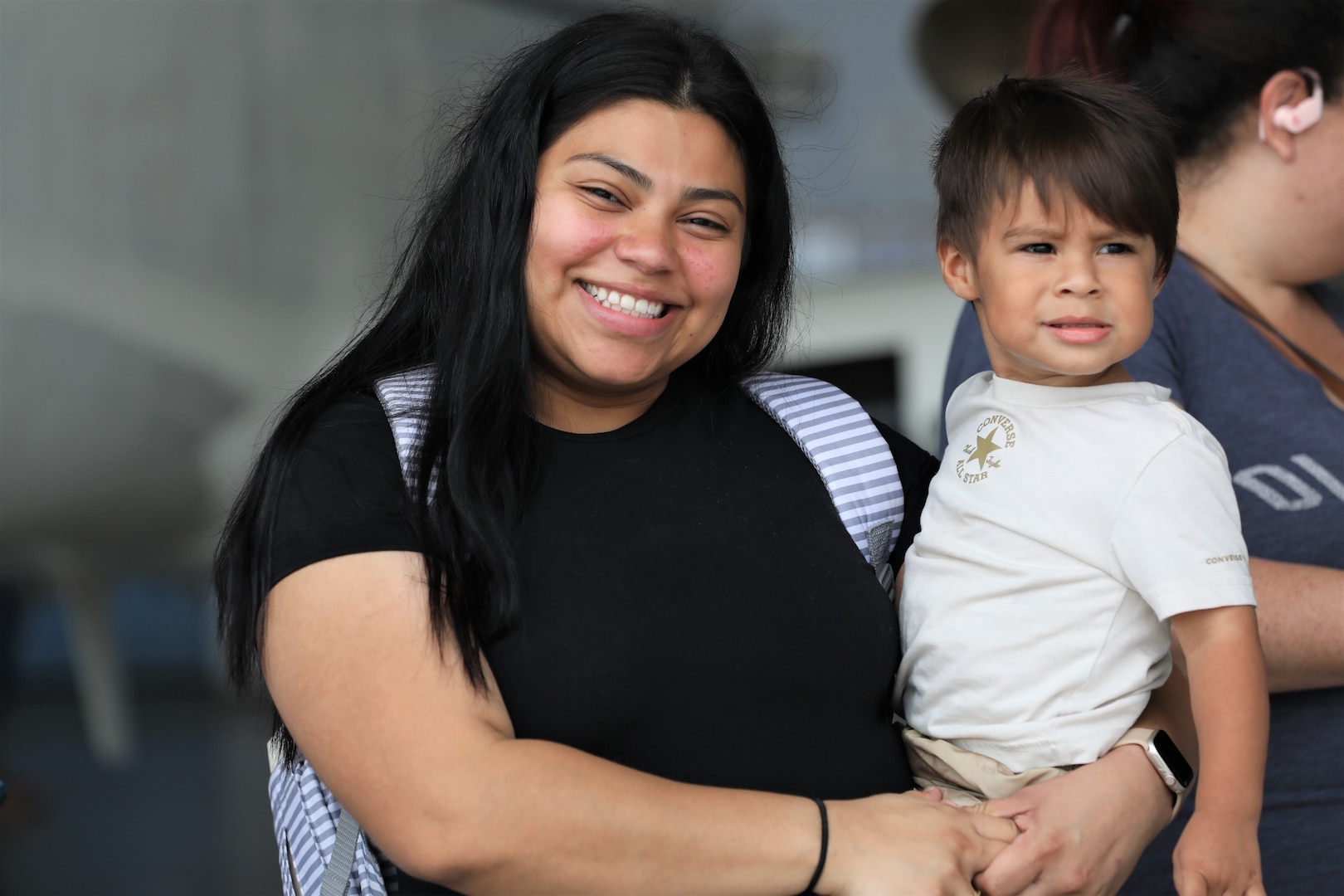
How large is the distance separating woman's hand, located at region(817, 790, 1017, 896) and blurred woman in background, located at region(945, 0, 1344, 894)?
464mm

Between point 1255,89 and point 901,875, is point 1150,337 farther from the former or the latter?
point 901,875

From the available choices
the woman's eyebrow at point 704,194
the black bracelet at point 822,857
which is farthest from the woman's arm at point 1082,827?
the woman's eyebrow at point 704,194

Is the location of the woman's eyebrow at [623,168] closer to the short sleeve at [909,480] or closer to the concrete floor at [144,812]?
the short sleeve at [909,480]

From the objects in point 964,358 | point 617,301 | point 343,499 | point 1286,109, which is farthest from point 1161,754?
point 1286,109

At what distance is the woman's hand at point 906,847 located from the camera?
974mm

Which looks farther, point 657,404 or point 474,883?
point 657,404

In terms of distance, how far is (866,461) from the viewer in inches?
49.3

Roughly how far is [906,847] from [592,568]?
355 millimetres

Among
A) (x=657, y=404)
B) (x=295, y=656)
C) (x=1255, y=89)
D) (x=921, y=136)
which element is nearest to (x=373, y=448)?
(x=295, y=656)

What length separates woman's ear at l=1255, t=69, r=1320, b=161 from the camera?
1.47 m

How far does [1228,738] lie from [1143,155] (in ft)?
1.67

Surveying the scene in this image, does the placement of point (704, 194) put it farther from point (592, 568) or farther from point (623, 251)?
point (592, 568)

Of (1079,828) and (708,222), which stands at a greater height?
(708,222)

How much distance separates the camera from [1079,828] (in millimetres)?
1027
